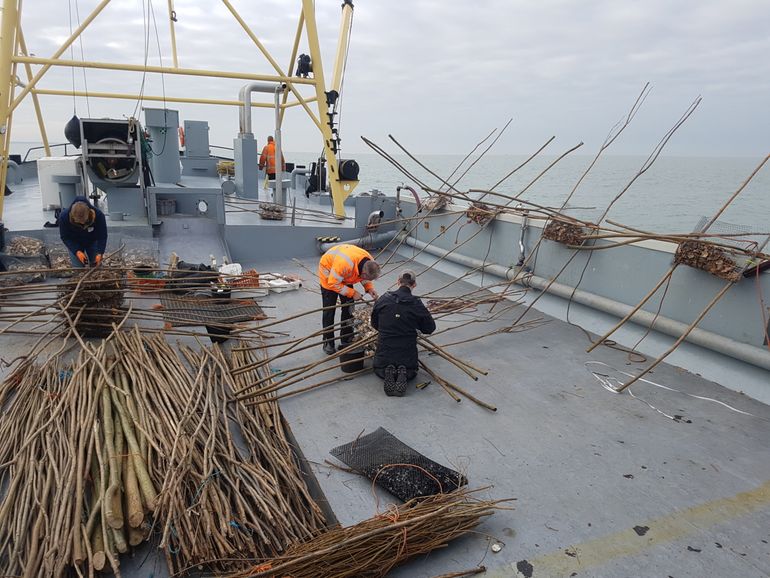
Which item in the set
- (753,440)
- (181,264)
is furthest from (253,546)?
(181,264)

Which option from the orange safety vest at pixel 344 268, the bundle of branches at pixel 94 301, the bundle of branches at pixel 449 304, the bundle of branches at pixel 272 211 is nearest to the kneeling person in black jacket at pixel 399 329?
the orange safety vest at pixel 344 268

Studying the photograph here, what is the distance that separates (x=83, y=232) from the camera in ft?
19.3

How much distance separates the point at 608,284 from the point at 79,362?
5.49 m

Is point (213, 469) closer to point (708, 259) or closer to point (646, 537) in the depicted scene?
point (646, 537)

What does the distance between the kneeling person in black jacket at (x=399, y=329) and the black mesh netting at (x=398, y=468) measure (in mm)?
853

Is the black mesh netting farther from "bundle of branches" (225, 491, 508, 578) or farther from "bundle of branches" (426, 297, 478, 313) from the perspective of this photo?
"bundle of branches" (426, 297, 478, 313)

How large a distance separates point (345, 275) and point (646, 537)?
327 centimetres

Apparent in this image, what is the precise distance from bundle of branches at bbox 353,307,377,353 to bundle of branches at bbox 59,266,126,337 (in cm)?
242

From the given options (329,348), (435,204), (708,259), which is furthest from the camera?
(435,204)

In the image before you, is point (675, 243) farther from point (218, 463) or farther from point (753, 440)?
point (218, 463)

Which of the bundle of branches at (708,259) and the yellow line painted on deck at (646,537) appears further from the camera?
the bundle of branches at (708,259)

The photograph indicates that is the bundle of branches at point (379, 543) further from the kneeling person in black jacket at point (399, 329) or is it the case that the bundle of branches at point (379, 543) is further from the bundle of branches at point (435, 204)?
the bundle of branches at point (435, 204)

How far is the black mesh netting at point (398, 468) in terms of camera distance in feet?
10.2

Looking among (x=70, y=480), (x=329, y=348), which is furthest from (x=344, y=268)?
(x=70, y=480)
